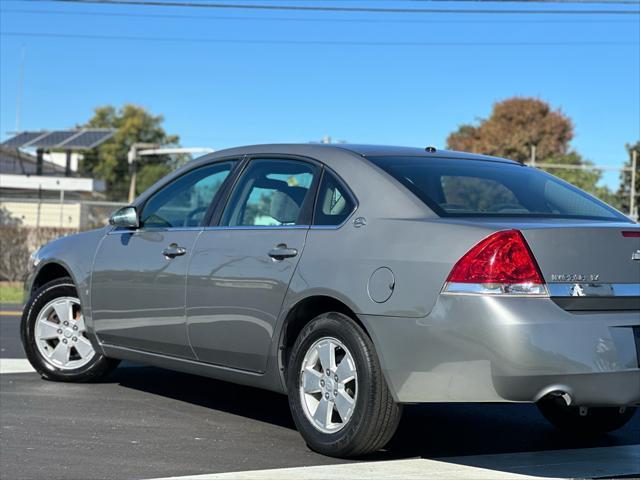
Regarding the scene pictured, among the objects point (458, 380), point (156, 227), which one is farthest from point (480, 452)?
point (156, 227)

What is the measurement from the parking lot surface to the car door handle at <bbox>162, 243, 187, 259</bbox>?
956 mm

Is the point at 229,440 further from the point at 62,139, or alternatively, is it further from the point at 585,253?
the point at 62,139

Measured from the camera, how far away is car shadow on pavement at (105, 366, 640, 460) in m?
5.59

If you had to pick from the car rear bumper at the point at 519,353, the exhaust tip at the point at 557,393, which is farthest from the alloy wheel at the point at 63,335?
the exhaust tip at the point at 557,393

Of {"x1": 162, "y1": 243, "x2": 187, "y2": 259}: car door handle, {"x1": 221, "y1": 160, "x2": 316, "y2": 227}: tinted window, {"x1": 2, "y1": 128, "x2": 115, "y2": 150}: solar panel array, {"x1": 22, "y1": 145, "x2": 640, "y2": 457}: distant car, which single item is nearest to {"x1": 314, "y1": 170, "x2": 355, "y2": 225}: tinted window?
{"x1": 22, "y1": 145, "x2": 640, "y2": 457}: distant car

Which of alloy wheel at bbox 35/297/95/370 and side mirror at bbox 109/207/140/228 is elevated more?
side mirror at bbox 109/207/140/228

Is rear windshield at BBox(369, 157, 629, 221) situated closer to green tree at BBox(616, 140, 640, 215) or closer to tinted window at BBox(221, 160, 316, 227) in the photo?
tinted window at BBox(221, 160, 316, 227)

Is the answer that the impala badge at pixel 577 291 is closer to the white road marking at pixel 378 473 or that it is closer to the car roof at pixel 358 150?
the white road marking at pixel 378 473

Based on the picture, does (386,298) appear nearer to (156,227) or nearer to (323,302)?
(323,302)

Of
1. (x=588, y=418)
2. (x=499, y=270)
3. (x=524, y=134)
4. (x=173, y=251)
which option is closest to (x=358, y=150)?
(x=173, y=251)

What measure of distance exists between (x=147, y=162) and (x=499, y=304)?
74059 mm

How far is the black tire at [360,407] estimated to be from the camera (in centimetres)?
488

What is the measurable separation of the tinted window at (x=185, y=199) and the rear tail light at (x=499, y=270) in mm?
2103

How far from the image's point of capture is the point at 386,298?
16.0 ft
